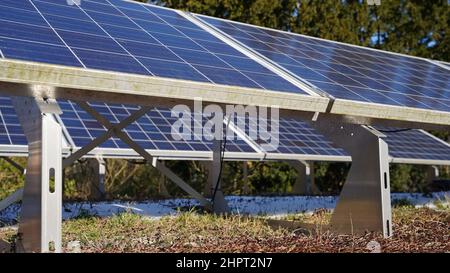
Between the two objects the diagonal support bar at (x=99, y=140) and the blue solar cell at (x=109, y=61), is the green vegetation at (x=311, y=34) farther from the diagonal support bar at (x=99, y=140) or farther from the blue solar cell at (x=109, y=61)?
the blue solar cell at (x=109, y=61)

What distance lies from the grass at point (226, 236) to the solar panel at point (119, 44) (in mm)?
1751

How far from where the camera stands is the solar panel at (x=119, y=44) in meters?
6.32

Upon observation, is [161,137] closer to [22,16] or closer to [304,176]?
[304,176]

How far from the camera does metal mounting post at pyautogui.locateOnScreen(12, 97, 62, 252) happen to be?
219 inches

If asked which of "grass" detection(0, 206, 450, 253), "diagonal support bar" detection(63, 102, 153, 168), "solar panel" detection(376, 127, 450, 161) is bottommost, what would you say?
"solar panel" detection(376, 127, 450, 161)

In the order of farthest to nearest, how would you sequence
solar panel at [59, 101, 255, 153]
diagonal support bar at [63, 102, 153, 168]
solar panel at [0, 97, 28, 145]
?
solar panel at [59, 101, 255, 153], solar panel at [0, 97, 28, 145], diagonal support bar at [63, 102, 153, 168]

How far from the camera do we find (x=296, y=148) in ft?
54.1

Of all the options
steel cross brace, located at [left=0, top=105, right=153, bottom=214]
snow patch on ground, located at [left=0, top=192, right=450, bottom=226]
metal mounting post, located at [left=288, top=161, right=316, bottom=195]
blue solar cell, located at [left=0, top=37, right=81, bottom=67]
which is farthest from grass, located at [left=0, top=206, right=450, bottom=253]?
metal mounting post, located at [left=288, top=161, right=316, bottom=195]

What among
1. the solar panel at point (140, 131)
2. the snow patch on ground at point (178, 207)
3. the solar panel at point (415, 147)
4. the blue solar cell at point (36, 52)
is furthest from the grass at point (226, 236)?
the solar panel at point (415, 147)

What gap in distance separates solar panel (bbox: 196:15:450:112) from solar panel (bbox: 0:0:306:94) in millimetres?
879

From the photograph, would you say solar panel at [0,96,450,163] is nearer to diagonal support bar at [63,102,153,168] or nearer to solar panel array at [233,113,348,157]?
solar panel array at [233,113,348,157]

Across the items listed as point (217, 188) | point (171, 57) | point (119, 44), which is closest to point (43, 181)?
point (119, 44)

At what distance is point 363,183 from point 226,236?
73.2 inches
